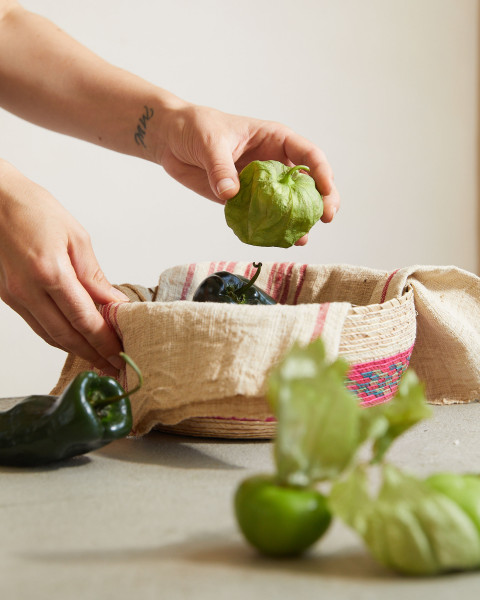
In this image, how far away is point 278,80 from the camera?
257cm

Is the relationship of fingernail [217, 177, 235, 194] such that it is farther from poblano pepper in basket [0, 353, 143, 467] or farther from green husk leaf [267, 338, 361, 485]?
green husk leaf [267, 338, 361, 485]

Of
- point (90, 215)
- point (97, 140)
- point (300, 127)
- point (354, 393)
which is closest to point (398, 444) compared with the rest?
point (354, 393)

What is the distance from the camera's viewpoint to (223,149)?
1068mm

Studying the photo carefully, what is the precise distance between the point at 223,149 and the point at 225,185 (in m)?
0.11

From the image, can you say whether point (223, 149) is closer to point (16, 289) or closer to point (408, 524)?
point (16, 289)

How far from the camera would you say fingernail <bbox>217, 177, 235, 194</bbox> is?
3.22 ft

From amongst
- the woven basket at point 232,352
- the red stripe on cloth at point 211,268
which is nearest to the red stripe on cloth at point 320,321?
the woven basket at point 232,352

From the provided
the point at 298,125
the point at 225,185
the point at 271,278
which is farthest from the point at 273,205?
the point at 298,125

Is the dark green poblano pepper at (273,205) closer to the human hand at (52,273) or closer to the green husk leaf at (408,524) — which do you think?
the human hand at (52,273)

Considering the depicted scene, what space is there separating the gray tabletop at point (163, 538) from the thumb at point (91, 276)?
216 mm

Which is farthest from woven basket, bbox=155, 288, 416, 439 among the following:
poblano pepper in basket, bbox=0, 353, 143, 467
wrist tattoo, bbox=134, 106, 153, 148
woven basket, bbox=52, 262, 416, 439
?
wrist tattoo, bbox=134, 106, 153, 148

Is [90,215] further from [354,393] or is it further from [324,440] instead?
[324,440]

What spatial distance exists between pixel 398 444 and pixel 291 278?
0.44m

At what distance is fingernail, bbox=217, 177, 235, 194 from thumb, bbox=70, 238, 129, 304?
7.3 inches
